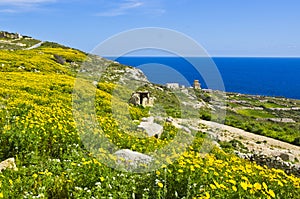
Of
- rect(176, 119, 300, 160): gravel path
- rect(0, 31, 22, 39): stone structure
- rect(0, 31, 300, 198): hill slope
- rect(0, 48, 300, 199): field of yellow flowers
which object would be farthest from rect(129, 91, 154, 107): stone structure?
rect(0, 31, 22, 39): stone structure

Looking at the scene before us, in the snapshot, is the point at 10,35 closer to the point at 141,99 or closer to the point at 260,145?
the point at 141,99

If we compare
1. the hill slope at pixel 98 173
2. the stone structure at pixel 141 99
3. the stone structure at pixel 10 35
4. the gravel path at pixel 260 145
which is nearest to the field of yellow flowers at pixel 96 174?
the hill slope at pixel 98 173

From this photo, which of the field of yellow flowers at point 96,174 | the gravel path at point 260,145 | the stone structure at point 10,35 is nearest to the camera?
the field of yellow flowers at point 96,174

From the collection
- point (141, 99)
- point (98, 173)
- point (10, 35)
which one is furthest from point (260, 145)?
point (10, 35)

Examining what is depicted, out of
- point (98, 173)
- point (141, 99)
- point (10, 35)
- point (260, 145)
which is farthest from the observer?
point (10, 35)

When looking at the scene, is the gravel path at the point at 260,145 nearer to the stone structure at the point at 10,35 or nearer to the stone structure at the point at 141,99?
the stone structure at the point at 141,99

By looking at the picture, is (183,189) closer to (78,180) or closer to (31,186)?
(78,180)

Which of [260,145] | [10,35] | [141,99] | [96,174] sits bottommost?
[260,145]

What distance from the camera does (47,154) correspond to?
352 inches

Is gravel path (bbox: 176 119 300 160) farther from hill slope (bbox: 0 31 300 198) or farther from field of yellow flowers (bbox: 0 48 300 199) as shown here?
field of yellow flowers (bbox: 0 48 300 199)

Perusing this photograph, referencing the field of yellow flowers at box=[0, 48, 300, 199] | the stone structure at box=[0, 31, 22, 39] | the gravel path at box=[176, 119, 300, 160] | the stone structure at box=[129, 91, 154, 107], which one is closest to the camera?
the field of yellow flowers at box=[0, 48, 300, 199]

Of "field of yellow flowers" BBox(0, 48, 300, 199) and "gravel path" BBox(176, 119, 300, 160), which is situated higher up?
"field of yellow flowers" BBox(0, 48, 300, 199)

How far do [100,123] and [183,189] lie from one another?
591 centimetres

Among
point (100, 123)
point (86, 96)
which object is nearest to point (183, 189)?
point (100, 123)
